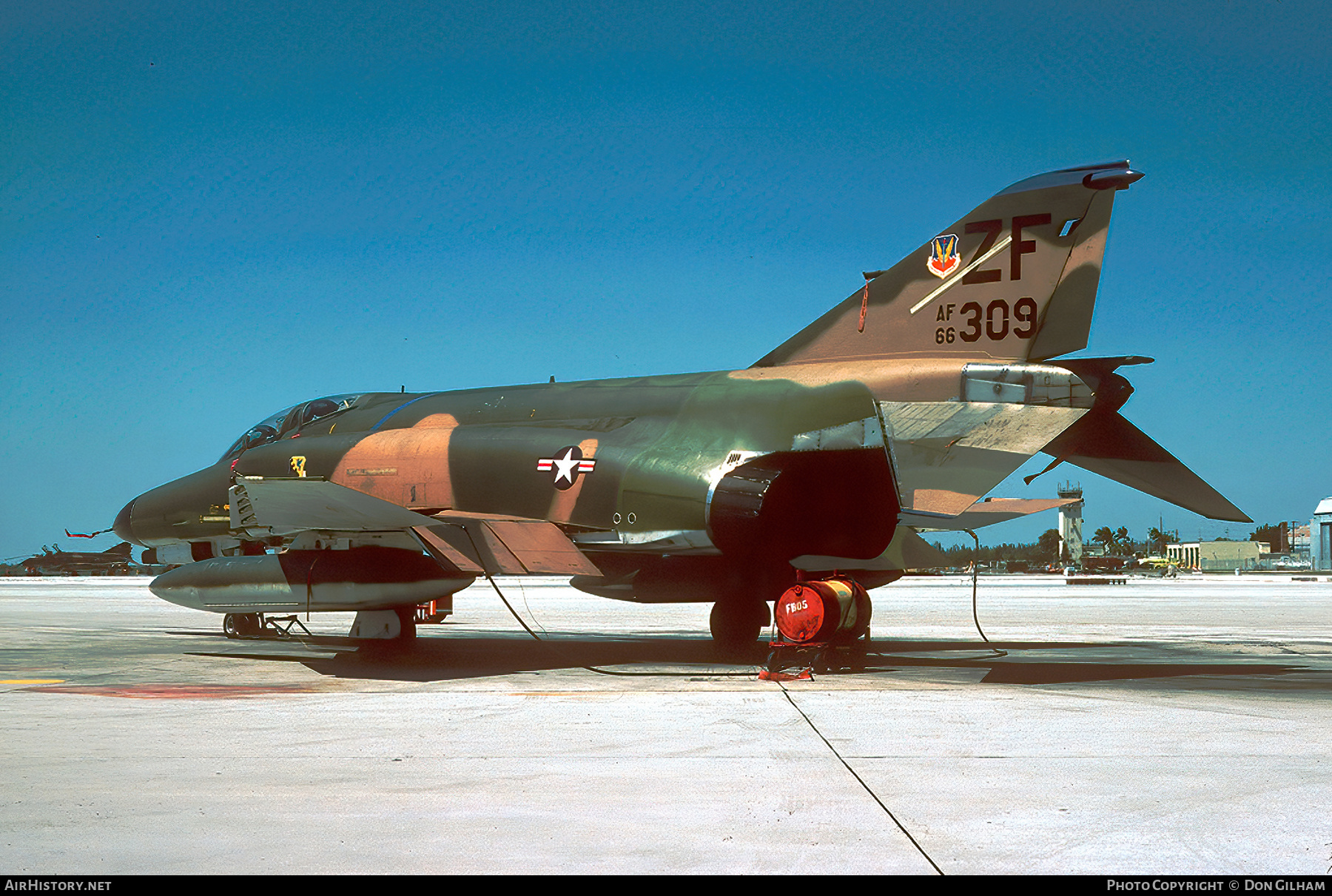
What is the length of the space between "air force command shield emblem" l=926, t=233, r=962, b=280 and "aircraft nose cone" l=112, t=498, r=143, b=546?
12.5 m

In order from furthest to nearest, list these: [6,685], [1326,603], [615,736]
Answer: [1326,603], [6,685], [615,736]

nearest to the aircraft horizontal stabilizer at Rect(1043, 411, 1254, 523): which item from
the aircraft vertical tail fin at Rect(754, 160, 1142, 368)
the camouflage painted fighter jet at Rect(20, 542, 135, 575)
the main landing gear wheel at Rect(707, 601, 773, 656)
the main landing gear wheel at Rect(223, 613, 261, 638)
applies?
the aircraft vertical tail fin at Rect(754, 160, 1142, 368)

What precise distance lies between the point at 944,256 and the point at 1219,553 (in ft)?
439

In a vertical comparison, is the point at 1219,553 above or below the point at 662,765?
below

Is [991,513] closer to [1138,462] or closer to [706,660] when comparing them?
[1138,462]

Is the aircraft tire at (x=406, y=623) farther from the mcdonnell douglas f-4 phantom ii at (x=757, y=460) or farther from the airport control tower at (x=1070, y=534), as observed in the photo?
the airport control tower at (x=1070, y=534)

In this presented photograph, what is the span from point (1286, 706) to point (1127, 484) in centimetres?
361

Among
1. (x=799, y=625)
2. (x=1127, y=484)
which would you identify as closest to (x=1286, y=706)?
(x=1127, y=484)

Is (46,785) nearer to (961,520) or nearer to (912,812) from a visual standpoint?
(912,812)

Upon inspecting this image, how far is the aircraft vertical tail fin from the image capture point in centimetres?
1060

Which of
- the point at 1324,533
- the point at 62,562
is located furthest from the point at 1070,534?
the point at 62,562

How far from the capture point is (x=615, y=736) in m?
7.13

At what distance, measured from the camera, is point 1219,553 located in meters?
128
